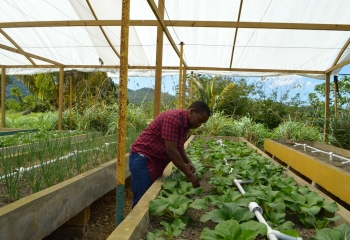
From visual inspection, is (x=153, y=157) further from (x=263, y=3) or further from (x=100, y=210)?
(x=263, y=3)

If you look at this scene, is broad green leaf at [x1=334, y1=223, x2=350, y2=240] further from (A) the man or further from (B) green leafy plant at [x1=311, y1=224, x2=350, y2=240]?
(A) the man

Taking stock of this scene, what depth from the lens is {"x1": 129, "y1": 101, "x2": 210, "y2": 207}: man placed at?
2.09 metres

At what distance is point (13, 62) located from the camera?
25.4ft

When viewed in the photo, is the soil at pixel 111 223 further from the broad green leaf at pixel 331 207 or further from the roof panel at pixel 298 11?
the roof panel at pixel 298 11

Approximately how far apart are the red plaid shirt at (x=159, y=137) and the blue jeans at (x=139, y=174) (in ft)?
0.10

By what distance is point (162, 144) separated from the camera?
2.30 meters

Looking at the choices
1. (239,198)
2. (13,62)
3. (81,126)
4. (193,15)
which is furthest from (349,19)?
(13,62)

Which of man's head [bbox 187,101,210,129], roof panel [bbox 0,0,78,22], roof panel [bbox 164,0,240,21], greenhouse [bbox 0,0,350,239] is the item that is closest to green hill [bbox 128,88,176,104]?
greenhouse [bbox 0,0,350,239]

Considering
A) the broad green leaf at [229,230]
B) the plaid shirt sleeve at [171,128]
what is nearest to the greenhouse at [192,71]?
the broad green leaf at [229,230]

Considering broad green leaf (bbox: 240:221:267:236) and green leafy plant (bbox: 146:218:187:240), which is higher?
broad green leaf (bbox: 240:221:267:236)

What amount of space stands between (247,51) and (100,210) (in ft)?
15.4

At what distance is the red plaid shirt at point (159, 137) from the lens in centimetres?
210

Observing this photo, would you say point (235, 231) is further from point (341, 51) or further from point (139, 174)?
point (341, 51)

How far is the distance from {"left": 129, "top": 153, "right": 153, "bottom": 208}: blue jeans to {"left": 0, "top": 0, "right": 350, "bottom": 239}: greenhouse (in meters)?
0.11
